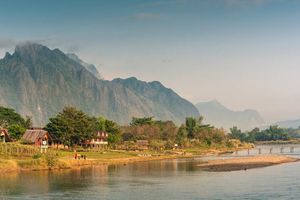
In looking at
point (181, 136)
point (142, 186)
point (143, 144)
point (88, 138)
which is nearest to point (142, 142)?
point (143, 144)

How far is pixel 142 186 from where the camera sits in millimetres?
56969

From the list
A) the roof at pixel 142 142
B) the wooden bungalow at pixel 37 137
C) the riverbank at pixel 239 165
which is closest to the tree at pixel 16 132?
the wooden bungalow at pixel 37 137

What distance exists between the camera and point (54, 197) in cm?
4856

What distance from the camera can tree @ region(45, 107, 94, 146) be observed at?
114 metres

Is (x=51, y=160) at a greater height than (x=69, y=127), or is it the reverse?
(x=69, y=127)

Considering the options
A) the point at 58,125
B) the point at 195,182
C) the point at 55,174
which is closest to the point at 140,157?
the point at 58,125

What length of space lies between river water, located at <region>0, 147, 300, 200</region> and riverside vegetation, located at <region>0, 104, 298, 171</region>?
25.9 ft

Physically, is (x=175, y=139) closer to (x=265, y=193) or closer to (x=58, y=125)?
(x=58, y=125)

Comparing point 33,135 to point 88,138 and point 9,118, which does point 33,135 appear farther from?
point 9,118

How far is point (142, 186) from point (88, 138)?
220 ft

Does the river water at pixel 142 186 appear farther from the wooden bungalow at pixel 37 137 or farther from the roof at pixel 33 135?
the roof at pixel 33 135

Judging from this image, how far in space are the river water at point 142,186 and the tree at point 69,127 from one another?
39.6m

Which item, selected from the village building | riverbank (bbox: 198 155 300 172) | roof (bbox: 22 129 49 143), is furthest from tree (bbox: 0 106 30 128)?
riverbank (bbox: 198 155 300 172)

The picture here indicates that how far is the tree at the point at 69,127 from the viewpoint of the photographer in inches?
4473
